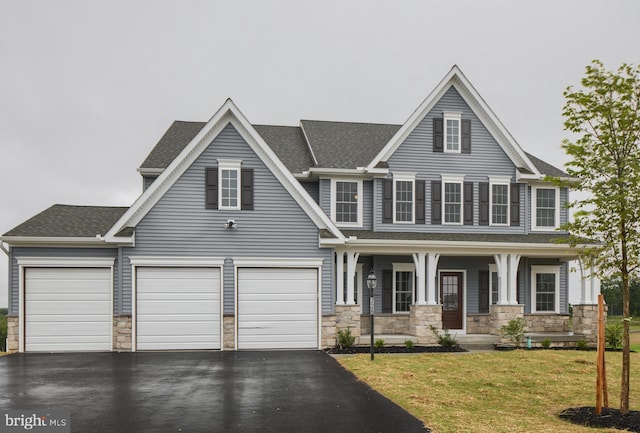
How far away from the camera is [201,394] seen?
35.8 ft

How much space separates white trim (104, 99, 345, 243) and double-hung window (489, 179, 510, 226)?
7.44 meters

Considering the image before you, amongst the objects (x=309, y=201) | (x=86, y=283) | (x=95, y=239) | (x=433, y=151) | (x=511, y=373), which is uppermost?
(x=433, y=151)

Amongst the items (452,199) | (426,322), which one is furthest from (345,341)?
(452,199)

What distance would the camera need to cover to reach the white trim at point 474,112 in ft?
70.1

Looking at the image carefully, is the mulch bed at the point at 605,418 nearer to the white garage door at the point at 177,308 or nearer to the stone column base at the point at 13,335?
the white garage door at the point at 177,308

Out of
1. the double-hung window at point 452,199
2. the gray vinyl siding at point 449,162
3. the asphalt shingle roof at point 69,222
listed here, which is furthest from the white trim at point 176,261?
the double-hung window at point 452,199

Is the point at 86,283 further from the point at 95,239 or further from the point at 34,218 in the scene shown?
the point at 34,218

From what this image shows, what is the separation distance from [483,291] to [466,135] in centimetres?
623

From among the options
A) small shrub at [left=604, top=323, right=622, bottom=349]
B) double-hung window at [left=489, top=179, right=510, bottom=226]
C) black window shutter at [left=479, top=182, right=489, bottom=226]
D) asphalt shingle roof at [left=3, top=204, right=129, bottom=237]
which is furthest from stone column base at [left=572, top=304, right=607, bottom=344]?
asphalt shingle roof at [left=3, top=204, right=129, bottom=237]

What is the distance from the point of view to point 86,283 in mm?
17828

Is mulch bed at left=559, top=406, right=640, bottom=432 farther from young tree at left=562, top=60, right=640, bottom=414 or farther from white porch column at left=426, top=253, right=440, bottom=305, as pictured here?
white porch column at left=426, top=253, right=440, bottom=305

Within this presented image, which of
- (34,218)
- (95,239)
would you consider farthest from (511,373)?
(34,218)

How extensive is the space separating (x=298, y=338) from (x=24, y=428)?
1054cm

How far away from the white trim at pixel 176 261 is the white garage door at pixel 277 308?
3.03 ft
